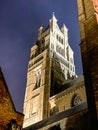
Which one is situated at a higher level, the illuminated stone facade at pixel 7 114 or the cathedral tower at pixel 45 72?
the cathedral tower at pixel 45 72

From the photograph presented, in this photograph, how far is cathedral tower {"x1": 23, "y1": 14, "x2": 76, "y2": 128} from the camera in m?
30.7

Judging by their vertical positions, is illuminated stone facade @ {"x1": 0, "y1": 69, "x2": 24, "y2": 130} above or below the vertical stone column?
below

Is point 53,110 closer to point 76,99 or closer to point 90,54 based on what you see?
point 76,99

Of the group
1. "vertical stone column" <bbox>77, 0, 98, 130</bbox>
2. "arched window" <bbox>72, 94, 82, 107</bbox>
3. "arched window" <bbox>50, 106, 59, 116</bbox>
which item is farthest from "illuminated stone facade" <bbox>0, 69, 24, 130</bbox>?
"arched window" <bbox>50, 106, 59, 116</bbox>

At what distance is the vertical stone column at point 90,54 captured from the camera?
8.15m

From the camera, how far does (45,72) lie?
33.4 metres

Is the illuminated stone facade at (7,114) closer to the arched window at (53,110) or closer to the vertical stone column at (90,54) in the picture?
the vertical stone column at (90,54)

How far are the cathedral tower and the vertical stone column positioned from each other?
64.0ft

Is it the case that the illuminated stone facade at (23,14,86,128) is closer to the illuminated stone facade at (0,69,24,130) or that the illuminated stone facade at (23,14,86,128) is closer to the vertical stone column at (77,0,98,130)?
the vertical stone column at (77,0,98,130)

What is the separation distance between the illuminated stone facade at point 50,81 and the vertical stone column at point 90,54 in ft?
48.5

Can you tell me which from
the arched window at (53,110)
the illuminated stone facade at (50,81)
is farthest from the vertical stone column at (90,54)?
the arched window at (53,110)

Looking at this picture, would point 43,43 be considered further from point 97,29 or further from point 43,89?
point 97,29

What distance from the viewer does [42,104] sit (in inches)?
1171

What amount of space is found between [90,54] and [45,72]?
24.3 metres
